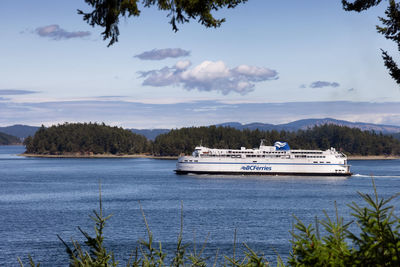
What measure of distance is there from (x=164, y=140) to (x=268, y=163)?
90.2 metres

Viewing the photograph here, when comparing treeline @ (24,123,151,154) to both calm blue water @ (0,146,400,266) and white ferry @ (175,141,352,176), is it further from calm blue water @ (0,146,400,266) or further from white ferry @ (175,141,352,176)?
white ferry @ (175,141,352,176)

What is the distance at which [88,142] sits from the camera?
607 ft

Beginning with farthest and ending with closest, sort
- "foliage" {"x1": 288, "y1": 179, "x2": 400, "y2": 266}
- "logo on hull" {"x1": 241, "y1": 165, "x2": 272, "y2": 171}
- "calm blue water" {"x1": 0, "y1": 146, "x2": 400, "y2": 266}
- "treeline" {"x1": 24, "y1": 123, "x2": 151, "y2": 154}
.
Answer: "treeline" {"x1": 24, "y1": 123, "x2": 151, "y2": 154} < "logo on hull" {"x1": 241, "y1": 165, "x2": 272, "y2": 171} < "calm blue water" {"x1": 0, "y1": 146, "x2": 400, "y2": 266} < "foliage" {"x1": 288, "y1": 179, "x2": 400, "y2": 266}

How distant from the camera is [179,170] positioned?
80625 mm

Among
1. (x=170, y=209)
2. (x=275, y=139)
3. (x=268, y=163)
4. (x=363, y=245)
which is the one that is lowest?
(x=170, y=209)

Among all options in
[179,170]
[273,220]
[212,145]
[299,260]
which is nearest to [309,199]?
[273,220]

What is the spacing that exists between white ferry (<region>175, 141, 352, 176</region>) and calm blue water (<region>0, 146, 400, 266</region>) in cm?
134

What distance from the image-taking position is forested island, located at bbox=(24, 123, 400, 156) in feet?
545

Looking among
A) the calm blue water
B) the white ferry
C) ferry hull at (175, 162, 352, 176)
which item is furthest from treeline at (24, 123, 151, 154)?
ferry hull at (175, 162, 352, 176)

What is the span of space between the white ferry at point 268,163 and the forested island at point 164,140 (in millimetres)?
85036

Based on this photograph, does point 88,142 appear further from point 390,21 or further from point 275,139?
point 390,21

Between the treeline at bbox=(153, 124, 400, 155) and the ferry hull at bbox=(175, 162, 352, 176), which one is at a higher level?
the treeline at bbox=(153, 124, 400, 155)

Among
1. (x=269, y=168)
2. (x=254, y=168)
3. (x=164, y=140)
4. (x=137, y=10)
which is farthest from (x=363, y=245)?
(x=164, y=140)

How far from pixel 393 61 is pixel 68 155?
186 metres
